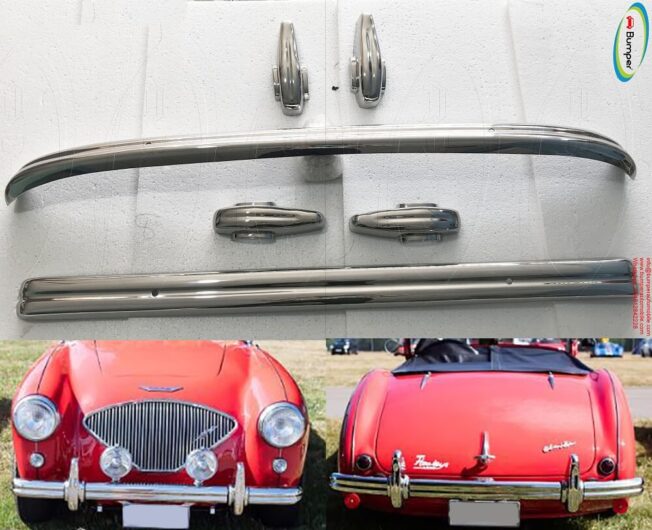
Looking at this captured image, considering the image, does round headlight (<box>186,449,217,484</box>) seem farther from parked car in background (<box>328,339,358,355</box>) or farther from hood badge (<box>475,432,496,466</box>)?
hood badge (<box>475,432,496,466</box>)

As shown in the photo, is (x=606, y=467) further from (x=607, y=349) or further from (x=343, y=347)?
(x=343, y=347)

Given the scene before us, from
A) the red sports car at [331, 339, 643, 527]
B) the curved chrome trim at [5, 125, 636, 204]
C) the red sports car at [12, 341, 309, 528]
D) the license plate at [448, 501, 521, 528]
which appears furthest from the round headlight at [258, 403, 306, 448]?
the curved chrome trim at [5, 125, 636, 204]

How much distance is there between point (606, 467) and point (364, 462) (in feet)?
1.81

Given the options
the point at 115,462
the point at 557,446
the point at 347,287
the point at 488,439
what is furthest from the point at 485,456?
the point at 115,462

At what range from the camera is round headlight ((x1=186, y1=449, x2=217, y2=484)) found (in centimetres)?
171

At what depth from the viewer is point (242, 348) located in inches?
Answer: 62.2

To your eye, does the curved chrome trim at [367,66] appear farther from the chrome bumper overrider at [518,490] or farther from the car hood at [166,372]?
Result: the chrome bumper overrider at [518,490]

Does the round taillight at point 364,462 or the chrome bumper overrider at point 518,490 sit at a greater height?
the round taillight at point 364,462

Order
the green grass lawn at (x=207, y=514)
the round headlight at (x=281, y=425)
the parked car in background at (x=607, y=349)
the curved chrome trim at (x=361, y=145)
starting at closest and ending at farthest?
1. the curved chrome trim at (x=361, y=145)
2. the parked car in background at (x=607, y=349)
3. the green grass lawn at (x=207, y=514)
4. the round headlight at (x=281, y=425)

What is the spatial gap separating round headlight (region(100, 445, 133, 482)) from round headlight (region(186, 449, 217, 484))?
137mm

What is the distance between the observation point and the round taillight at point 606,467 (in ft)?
5.60

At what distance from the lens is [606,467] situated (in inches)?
67.3

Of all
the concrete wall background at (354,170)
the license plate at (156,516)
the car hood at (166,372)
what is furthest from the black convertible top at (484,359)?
the license plate at (156,516)

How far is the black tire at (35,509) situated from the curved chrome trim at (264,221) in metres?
0.77
